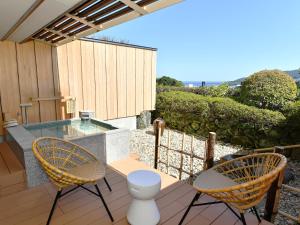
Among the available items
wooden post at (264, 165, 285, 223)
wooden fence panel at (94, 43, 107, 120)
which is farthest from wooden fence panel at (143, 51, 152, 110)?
wooden post at (264, 165, 285, 223)

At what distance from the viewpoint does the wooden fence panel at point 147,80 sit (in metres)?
6.68

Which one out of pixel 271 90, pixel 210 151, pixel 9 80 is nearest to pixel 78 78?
pixel 9 80

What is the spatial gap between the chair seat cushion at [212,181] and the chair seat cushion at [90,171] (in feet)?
3.18

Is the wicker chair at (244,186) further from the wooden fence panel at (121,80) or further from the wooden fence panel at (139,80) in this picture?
the wooden fence panel at (139,80)

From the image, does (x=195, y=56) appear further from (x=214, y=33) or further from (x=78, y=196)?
(x=78, y=196)

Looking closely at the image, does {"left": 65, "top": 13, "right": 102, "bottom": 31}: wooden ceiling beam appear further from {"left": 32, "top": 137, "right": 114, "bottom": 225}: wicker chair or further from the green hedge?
the green hedge

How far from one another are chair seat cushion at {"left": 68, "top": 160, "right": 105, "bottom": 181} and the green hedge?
4354mm

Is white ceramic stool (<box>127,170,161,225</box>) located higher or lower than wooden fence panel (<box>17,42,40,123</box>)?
lower

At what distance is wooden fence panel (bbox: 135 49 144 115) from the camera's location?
21.0 feet

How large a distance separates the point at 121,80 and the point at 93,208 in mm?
4456

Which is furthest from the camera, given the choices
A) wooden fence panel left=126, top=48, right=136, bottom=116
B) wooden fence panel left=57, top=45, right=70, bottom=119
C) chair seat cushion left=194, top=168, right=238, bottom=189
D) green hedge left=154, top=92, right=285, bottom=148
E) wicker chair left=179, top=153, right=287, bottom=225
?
wooden fence panel left=126, top=48, right=136, bottom=116

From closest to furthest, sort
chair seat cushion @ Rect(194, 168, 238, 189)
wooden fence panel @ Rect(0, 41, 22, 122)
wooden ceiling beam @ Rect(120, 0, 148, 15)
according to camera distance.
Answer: chair seat cushion @ Rect(194, 168, 238, 189) < wooden ceiling beam @ Rect(120, 0, 148, 15) < wooden fence panel @ Rect(0, 41, 22, 122)

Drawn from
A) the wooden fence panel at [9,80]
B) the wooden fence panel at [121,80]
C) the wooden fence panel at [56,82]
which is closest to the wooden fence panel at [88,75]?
the wooden fence panel at [56,82]

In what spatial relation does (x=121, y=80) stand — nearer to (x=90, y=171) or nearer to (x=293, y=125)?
(x=90, y=171)
